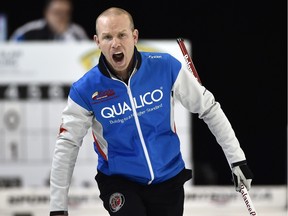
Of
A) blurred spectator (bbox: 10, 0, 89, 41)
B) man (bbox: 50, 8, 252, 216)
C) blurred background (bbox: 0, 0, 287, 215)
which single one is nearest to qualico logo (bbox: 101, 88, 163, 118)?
man (bbox: 50, 8, 252, 216)

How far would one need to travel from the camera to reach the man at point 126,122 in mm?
3473

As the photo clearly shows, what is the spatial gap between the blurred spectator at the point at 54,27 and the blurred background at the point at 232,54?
1.11 feet

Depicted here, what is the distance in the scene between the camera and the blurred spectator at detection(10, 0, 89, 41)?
266 inches

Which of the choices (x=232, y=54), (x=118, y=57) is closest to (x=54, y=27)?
(x=232, y=54)

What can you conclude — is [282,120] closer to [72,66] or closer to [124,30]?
[72,66]

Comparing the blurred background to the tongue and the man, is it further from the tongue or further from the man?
the tongue

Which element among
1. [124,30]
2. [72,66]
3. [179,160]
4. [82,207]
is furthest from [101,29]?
[82,207]

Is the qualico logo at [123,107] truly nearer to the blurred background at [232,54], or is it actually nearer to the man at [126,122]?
the man at [126,122]

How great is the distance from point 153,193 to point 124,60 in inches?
24.5

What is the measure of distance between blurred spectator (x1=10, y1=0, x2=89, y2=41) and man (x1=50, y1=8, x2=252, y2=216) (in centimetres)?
326

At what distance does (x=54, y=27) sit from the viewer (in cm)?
677

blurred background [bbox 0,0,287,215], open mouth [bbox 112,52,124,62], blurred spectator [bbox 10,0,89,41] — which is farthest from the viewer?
blurred background [bbox 0,0,287,215]

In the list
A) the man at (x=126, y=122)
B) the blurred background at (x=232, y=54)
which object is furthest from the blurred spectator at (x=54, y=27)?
the man at (x=126, y=122)

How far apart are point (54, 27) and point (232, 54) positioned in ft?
5.48
